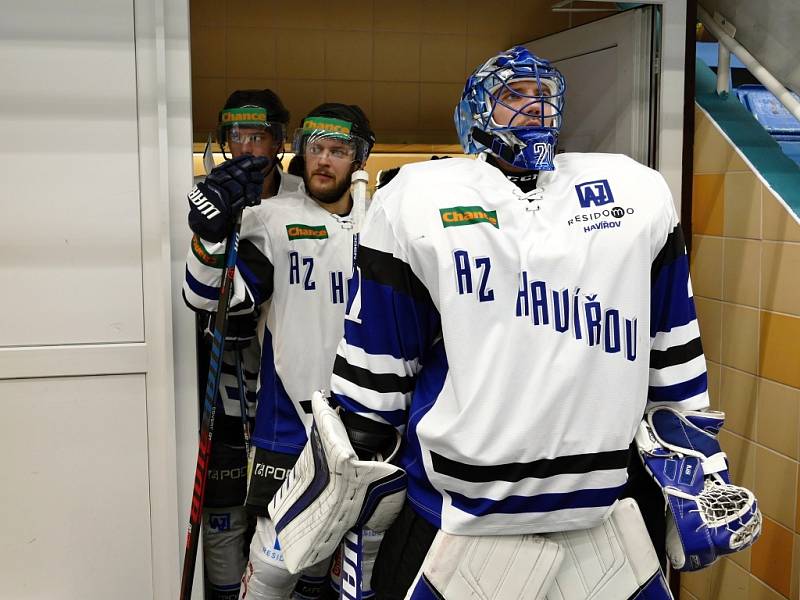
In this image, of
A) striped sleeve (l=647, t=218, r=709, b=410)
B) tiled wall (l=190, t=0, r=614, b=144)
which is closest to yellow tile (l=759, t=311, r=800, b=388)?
striped sleeve (l=647, t=218, r=709, b=410)

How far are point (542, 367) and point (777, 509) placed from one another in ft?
3.66

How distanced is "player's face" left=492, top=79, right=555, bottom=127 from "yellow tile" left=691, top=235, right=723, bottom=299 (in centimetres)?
102

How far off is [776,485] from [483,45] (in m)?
2.21

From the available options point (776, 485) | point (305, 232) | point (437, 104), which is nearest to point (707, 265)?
point (776, 485)

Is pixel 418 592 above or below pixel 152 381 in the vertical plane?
below

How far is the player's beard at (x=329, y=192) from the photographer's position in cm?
255

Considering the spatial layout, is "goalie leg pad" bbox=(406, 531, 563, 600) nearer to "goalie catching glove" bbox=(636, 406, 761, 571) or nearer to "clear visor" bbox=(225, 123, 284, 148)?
"goalie catching glove" bbox=(636, 406, 761, 571)

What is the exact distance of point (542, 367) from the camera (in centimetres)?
175

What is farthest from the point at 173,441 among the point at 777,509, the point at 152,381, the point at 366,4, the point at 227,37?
the point at 366,4

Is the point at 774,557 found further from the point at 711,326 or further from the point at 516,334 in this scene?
the point at 516,334

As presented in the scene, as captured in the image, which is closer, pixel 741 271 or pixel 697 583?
pixel 741 271

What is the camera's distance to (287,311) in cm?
243

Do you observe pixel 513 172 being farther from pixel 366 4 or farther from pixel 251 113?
pixel 366 4

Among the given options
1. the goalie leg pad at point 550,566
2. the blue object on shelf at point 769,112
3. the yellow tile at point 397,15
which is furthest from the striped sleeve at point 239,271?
the blue object on shelf at point 769,112
